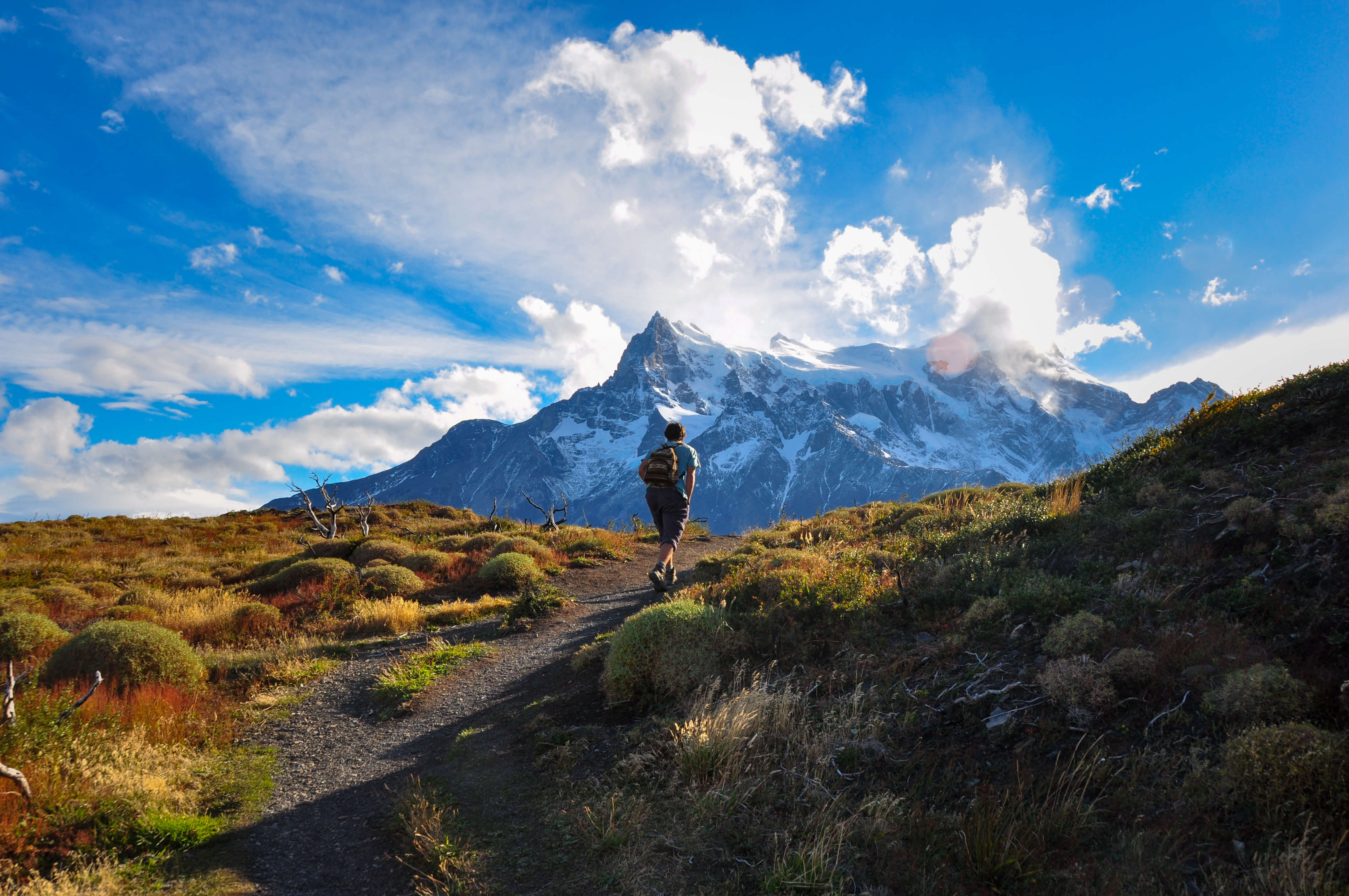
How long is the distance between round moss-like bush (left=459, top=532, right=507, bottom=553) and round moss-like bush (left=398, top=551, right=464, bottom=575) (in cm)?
199

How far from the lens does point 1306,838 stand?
10.1 feet

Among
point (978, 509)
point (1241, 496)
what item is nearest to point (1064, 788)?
point (1241, 496)

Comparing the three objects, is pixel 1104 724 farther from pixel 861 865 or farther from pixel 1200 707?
pixel 861 865

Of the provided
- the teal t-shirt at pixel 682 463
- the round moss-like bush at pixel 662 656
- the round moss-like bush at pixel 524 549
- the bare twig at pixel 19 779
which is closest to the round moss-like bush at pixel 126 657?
the bare twig at pixel 19 779

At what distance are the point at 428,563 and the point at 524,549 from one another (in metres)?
3.15

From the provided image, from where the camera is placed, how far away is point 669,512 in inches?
441

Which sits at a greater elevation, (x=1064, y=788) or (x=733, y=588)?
(x=733, y=588)

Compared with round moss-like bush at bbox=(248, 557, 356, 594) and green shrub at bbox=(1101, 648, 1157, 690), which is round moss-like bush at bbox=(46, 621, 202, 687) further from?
green shrub at bbox=(1101, 648, 1157, 690)

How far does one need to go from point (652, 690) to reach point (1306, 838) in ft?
18.5

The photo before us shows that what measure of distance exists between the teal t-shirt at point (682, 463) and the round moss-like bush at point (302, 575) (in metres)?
10.0

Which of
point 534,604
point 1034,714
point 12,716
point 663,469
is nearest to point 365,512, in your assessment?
point 534,604

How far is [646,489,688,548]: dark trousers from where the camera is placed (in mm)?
11102

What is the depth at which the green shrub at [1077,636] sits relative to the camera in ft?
17.9

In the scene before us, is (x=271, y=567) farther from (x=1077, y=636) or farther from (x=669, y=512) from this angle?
(x=1077, y=636)
